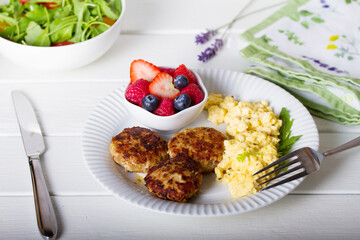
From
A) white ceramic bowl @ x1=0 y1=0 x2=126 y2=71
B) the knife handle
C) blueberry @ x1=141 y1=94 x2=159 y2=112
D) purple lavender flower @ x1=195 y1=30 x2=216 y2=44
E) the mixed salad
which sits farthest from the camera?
purple lavender flower @ x1=195 y1=30 x2=216 y2=44

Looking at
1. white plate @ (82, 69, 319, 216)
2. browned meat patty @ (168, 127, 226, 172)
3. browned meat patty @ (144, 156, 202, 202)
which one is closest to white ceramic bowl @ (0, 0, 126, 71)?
white plate @ (82, 69, 319, 216)

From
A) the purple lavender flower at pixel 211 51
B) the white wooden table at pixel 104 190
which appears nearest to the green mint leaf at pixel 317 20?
the white wooden table at pixel 104 190

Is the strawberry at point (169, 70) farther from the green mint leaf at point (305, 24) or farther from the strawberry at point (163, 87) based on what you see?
the green mint leaf at point (305, 24)

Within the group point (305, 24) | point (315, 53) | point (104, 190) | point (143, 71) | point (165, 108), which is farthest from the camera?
point (305, 24)

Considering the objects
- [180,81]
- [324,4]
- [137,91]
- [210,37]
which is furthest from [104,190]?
[324,4]

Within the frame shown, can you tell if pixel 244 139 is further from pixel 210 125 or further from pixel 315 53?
pixel 315 53

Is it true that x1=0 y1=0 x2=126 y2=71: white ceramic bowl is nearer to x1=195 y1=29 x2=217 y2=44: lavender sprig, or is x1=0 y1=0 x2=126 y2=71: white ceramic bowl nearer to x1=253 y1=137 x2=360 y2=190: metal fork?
x1=195 y1=29 x2=217 y2=44: lavender sprig

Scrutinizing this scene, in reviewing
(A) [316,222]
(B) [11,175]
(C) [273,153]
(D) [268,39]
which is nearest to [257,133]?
(C) [273,153]

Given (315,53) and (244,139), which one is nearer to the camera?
(244,139)
